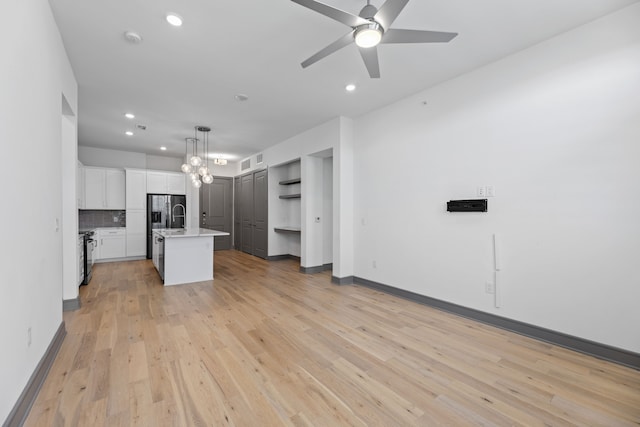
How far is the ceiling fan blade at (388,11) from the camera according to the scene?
1.72m

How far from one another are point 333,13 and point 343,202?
11.0 ft

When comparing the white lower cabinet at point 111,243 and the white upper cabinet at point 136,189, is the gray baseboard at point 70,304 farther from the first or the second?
the white upper cabinet at point 136,189

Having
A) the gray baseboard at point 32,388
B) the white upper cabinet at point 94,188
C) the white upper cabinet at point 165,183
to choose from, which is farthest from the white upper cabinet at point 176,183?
the gray baseboard at point 32,388

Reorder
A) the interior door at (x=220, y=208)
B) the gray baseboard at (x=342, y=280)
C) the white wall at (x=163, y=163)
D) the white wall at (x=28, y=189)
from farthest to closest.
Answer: the interior door at (x=220, y=208) < the white wall at (x=163, y=163) < the gray baseboard at (x=342, y=280) < the white wall at (x=28, y=189)

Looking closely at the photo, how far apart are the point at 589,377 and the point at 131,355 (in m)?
3.80

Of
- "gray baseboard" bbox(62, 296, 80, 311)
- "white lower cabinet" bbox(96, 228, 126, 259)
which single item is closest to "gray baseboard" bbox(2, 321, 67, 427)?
"gray baseboard" bbox(62, 296, 80, 311)

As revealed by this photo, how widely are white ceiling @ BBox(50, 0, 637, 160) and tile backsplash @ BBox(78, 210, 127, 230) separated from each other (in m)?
3.05

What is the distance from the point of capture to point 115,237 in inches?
271

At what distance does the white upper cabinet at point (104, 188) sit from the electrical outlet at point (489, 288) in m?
8.07

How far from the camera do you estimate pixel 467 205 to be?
336 cm

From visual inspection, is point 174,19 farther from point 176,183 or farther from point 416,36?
point 176,183

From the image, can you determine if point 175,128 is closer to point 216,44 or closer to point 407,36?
point 216,44

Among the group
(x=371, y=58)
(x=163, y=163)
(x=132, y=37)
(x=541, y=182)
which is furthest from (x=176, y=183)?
(x=541, y=182)

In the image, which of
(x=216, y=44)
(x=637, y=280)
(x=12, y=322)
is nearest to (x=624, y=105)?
(x=637, y=280)
